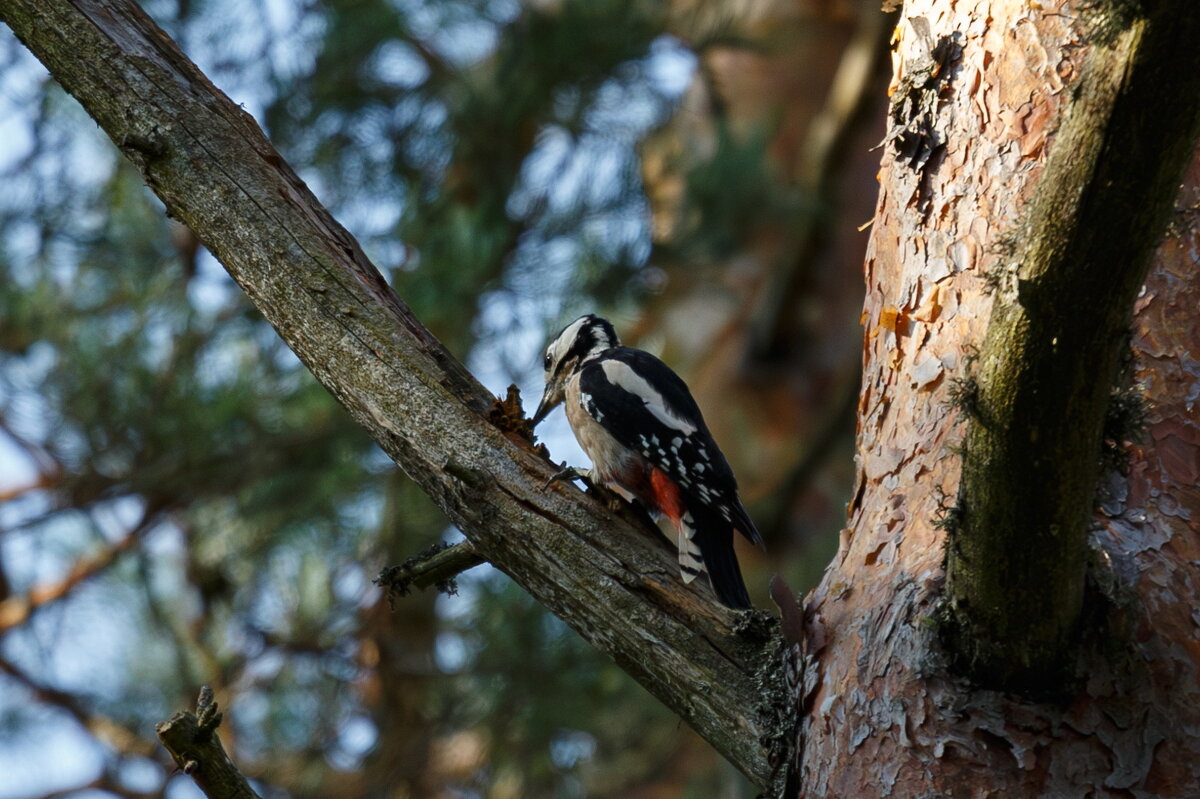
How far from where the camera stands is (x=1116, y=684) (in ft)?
5.10

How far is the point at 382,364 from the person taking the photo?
6.65 ft

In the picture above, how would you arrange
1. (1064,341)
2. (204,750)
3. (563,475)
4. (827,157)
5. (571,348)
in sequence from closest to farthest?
(1064,341)
(204,750)
(563,475)
(571,348)
(827,157)

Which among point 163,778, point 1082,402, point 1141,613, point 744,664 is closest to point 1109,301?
point 1082,402

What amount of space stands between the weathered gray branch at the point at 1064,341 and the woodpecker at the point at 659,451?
0.78 meters

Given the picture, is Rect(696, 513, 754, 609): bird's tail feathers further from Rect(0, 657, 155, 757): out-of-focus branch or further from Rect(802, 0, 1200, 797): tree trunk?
Rect(0, 657, 155, 757): out-of-focus branch

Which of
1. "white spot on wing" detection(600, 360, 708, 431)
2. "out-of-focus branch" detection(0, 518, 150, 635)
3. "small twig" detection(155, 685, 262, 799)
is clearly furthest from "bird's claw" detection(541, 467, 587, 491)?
"out-of-focus branch" detection(0, 518, 150, 635)

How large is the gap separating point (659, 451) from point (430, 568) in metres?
0.93

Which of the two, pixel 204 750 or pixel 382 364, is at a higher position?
pixel 382 364

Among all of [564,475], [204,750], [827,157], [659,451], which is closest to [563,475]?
[564,475]

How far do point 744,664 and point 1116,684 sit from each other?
506 mm

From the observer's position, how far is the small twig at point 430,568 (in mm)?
2072

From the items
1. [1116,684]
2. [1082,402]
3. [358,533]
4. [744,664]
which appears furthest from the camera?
[358,533]

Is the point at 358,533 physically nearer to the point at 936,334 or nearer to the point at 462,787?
the point at 462,787

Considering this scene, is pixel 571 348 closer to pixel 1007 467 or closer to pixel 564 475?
pixel 564 475
